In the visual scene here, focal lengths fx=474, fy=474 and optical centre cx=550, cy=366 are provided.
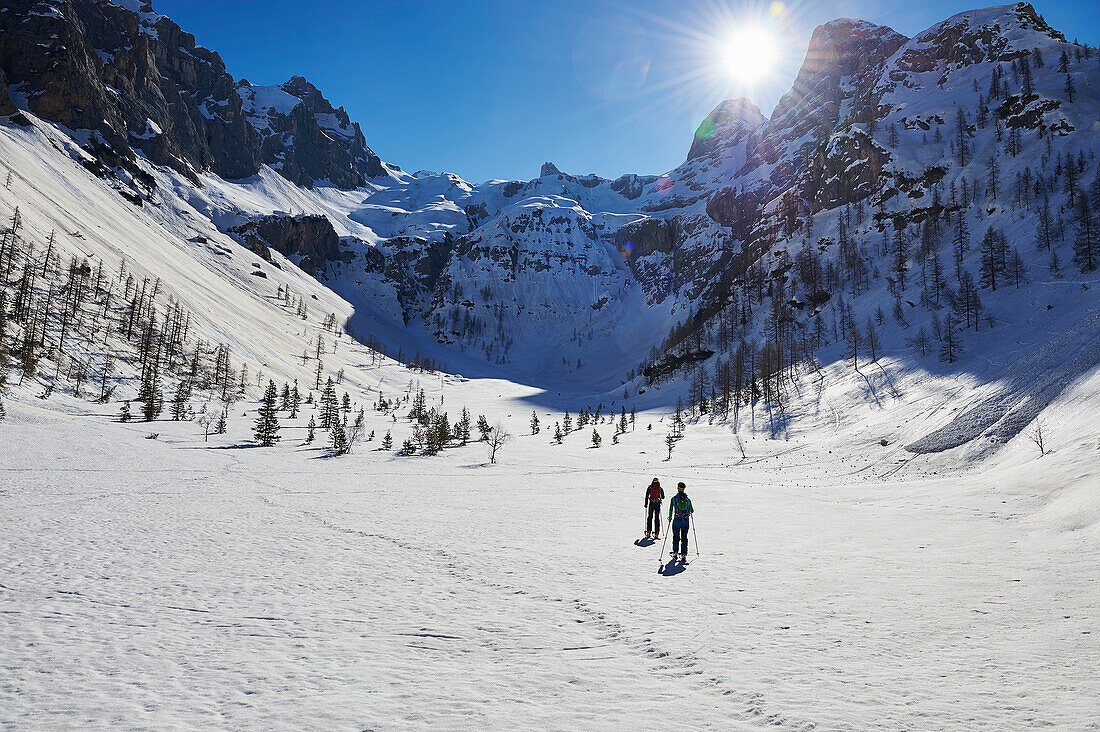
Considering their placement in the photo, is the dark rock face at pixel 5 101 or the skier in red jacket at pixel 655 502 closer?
the skier in red jacket at pixel 655 502

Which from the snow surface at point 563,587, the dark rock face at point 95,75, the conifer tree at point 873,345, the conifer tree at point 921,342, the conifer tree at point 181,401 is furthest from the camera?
the dark rock face at point 95,75

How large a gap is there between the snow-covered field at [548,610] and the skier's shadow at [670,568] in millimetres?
258

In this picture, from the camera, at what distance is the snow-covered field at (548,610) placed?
250 inches

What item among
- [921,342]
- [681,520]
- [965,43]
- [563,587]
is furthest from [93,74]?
[965,43]

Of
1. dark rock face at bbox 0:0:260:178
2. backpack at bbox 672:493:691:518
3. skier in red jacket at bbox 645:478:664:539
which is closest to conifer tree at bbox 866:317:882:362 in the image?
skier in red jacket at bbox 645:478:664:539

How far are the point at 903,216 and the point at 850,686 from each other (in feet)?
410

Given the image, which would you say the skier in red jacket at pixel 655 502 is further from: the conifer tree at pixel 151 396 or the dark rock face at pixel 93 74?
the dark rock face at pixel 93 74

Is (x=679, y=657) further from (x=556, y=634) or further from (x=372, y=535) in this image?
(x=372, y=535)

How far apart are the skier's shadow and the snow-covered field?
26 cm

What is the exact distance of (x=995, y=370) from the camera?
39781 mm

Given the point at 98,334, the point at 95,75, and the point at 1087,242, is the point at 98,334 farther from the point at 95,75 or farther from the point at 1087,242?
the point at 95,75

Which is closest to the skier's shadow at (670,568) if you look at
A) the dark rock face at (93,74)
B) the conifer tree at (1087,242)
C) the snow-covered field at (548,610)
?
the snow-covered field at (548,610)

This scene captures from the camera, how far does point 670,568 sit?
12984mm

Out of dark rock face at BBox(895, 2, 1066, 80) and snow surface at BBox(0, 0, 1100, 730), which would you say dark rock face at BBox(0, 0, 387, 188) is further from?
dark rock face at BBox(895, 2, 1066, 80)
